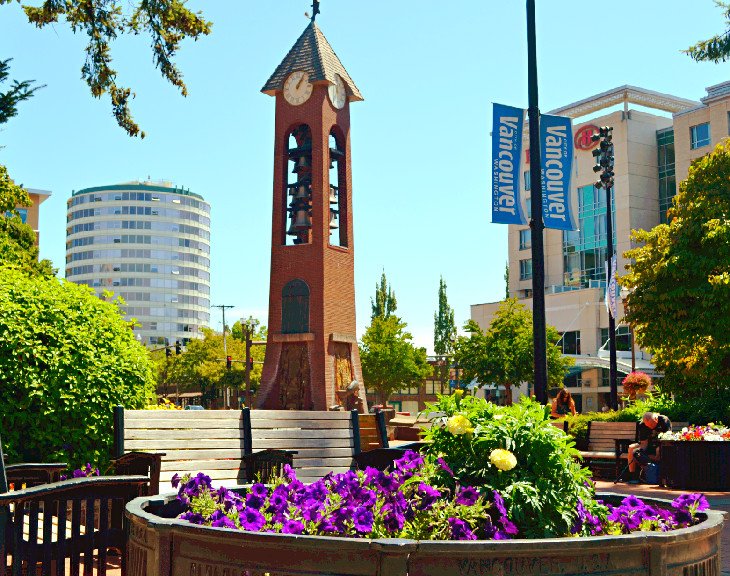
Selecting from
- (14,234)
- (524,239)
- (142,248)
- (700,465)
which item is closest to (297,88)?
(14,234)

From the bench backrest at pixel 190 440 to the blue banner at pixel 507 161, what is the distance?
247 inches

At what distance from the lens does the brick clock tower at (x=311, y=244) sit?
41500 millimetres

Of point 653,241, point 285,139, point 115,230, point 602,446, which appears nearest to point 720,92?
point 285,139

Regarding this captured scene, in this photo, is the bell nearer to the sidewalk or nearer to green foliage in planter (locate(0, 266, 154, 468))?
the sidewalk

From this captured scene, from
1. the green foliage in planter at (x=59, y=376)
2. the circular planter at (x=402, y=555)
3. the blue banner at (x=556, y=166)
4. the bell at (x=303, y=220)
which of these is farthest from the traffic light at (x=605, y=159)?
the circular planter at (x=402, y=555)

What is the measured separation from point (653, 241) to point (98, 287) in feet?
555

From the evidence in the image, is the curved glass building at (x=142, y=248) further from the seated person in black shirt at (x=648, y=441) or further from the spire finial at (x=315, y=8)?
the seated person in black shirt at (x=648, y=441)

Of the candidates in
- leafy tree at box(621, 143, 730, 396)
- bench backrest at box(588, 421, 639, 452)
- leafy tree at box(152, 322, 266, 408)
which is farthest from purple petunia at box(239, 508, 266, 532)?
leafy tree at box(152, 322, 266, 408)

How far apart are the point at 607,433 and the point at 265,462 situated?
12.3m

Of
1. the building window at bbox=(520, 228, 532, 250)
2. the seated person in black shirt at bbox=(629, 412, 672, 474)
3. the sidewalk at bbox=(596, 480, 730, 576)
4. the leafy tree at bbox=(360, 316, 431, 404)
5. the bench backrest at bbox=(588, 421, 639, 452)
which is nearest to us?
the sidewalk at bbox=(596, 480, 730, 576)

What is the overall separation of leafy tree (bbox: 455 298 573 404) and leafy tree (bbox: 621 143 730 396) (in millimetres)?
31089

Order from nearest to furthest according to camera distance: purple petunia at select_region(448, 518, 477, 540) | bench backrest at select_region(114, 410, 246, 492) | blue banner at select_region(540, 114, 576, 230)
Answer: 1. purple petunia at select_region(448, 518, 477, 540)
2. bench backrest at select_region(114, 410, 246, 492)
3. blue banner at select_region(540, 114, 576, 230)

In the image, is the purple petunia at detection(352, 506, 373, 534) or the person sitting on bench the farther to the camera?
the person sitting on bench

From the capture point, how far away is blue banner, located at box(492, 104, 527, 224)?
542 inches
